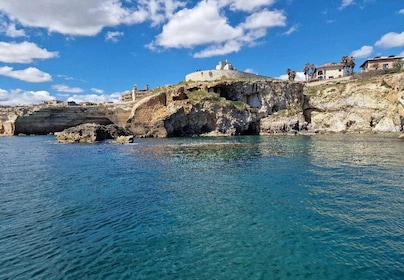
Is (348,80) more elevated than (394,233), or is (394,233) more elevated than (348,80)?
(348,80)

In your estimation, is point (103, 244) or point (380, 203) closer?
point (103, 244)

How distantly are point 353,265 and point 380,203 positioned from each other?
7.30 meters

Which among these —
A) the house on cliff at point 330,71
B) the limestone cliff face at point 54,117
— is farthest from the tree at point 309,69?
the limestone cliff face at point 54,117

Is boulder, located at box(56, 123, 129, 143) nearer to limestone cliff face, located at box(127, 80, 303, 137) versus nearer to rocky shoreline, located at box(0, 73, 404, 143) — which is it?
rocky shoreline, located at box(0, 73, 404, 143)

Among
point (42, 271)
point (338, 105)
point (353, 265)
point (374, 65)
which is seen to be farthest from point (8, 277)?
point (374, 65)

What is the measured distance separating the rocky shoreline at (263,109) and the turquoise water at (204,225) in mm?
45846

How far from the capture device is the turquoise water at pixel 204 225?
8781 millimetres

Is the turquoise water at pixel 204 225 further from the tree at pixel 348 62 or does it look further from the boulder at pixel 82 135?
the tree at pixel 348 62

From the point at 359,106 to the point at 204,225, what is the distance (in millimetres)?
77925

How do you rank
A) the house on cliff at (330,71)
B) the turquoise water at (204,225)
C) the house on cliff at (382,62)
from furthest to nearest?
the house on cliff at (330,71) → the house on cliff at (382,62) → the turquoise water at (204,225)

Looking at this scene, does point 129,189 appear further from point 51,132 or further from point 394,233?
point 51,132

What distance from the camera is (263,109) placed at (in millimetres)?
79188

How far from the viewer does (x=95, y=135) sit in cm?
5747

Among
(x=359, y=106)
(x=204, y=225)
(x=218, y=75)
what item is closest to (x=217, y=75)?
(x=218, y=75)
